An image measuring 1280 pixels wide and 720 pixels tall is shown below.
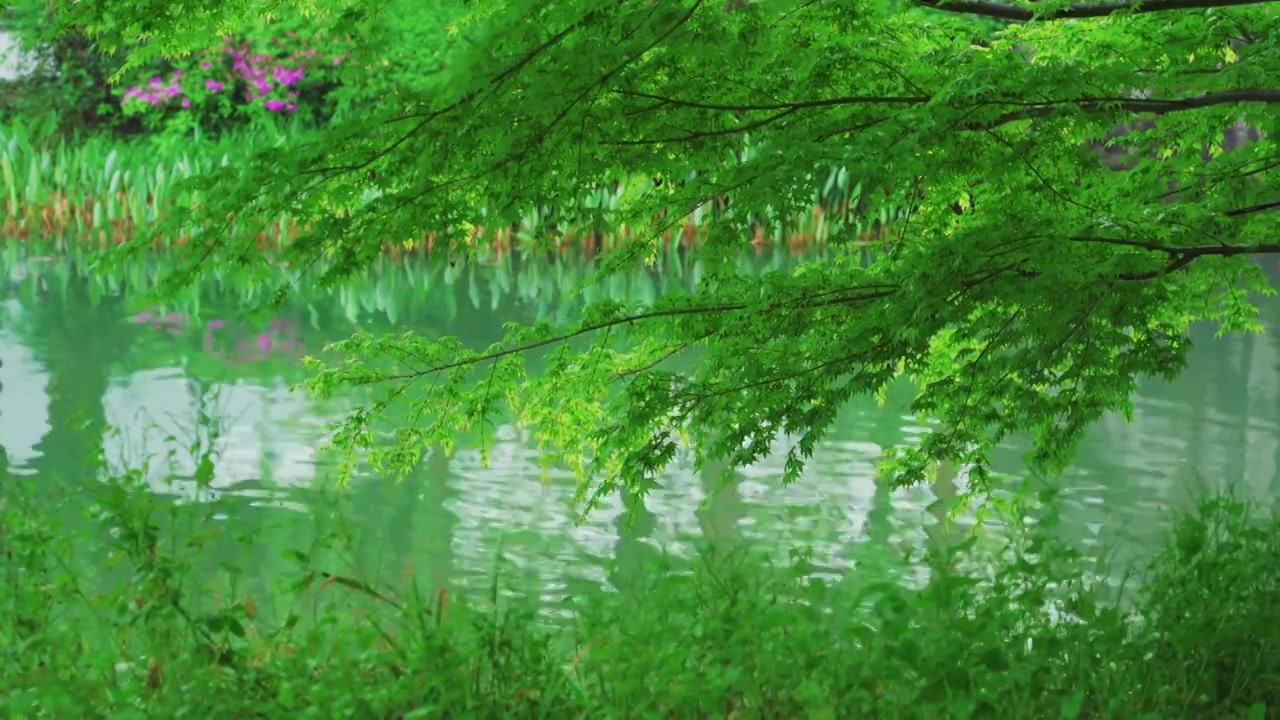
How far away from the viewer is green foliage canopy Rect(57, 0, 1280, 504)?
4.00 m

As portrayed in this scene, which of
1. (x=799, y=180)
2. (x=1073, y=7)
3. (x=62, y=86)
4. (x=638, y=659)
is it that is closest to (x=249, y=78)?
(x=62, y=86)

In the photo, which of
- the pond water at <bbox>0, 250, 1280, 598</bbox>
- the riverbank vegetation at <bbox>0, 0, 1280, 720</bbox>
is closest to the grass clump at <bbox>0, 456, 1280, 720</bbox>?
the riverbank vegetation at <bbox>0, 0, 1280, 720</bbox>

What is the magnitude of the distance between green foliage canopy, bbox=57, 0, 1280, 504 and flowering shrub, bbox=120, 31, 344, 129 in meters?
20.1

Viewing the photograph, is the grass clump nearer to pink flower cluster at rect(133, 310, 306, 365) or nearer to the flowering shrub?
pink flower cluster at rect(133, 310, 306, 365)

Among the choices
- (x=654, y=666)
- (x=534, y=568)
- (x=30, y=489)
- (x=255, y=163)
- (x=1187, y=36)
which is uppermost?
(x=1187, y=36)

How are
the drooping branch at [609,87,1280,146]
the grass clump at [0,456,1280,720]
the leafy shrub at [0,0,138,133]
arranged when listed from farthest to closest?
the leafy shrub at [0,0,138,133]
the drooping branch at [609,87,1280,146]
the grass clump at [0,456,1280,720]

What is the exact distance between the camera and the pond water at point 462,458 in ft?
24.4

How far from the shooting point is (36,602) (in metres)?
3.99

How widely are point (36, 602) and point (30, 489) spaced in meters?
0.55

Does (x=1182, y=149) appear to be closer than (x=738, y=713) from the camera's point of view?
No

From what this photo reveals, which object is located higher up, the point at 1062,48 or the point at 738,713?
the point at 1062,48

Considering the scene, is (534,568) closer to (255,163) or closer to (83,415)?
(83,415)

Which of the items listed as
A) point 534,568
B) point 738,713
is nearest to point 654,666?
point 738,713

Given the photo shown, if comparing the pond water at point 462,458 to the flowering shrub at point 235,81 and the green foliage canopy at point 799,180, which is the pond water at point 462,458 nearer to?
the green foliage canopy at point 799,180
